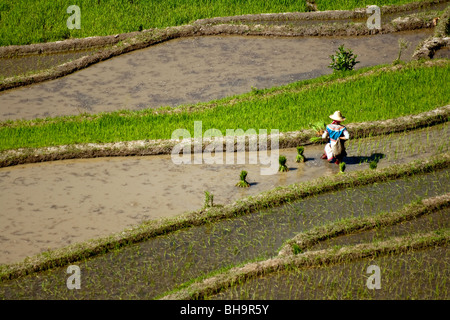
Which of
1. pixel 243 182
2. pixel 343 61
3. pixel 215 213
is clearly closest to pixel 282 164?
pixel 243 182

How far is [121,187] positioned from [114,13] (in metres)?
5.88

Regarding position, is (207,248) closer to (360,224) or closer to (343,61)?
(360,224)

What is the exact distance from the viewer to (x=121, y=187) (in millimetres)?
8328

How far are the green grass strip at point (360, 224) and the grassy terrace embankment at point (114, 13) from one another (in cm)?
667

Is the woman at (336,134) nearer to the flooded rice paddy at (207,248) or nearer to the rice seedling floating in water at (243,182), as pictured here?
the flooded rice paddy at (207,248)

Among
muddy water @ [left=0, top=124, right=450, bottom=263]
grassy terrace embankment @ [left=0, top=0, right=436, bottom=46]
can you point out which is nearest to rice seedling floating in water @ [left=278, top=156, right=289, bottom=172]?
muddy water @ [left=0, top=124, right=450, bottom=263]

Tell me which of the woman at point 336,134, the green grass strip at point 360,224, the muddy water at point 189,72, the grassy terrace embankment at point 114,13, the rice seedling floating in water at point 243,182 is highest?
the grassy terrace embankment at point 114,13

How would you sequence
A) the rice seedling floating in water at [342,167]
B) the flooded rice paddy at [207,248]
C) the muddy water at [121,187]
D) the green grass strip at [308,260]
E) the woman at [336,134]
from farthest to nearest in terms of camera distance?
the woman at [336,134] → the rice seedling floating in water at [342,167] → the muddy water at [121,187] → the flooded rice paddy at [207,248] → the green grass strip at [308,260]

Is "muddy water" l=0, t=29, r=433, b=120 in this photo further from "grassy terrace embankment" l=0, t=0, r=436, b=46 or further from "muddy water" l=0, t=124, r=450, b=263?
"muddy water" l=0, t=124, r=450, b=263

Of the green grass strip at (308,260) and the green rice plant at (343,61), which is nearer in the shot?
the green grass strip at (308,260)

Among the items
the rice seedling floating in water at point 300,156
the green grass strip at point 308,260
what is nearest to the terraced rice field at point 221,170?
the green grass strip at point 308,260

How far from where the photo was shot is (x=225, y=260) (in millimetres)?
6902

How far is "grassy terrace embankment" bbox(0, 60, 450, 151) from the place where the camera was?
9.52 metres

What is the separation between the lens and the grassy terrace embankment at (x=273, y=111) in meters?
9.52
